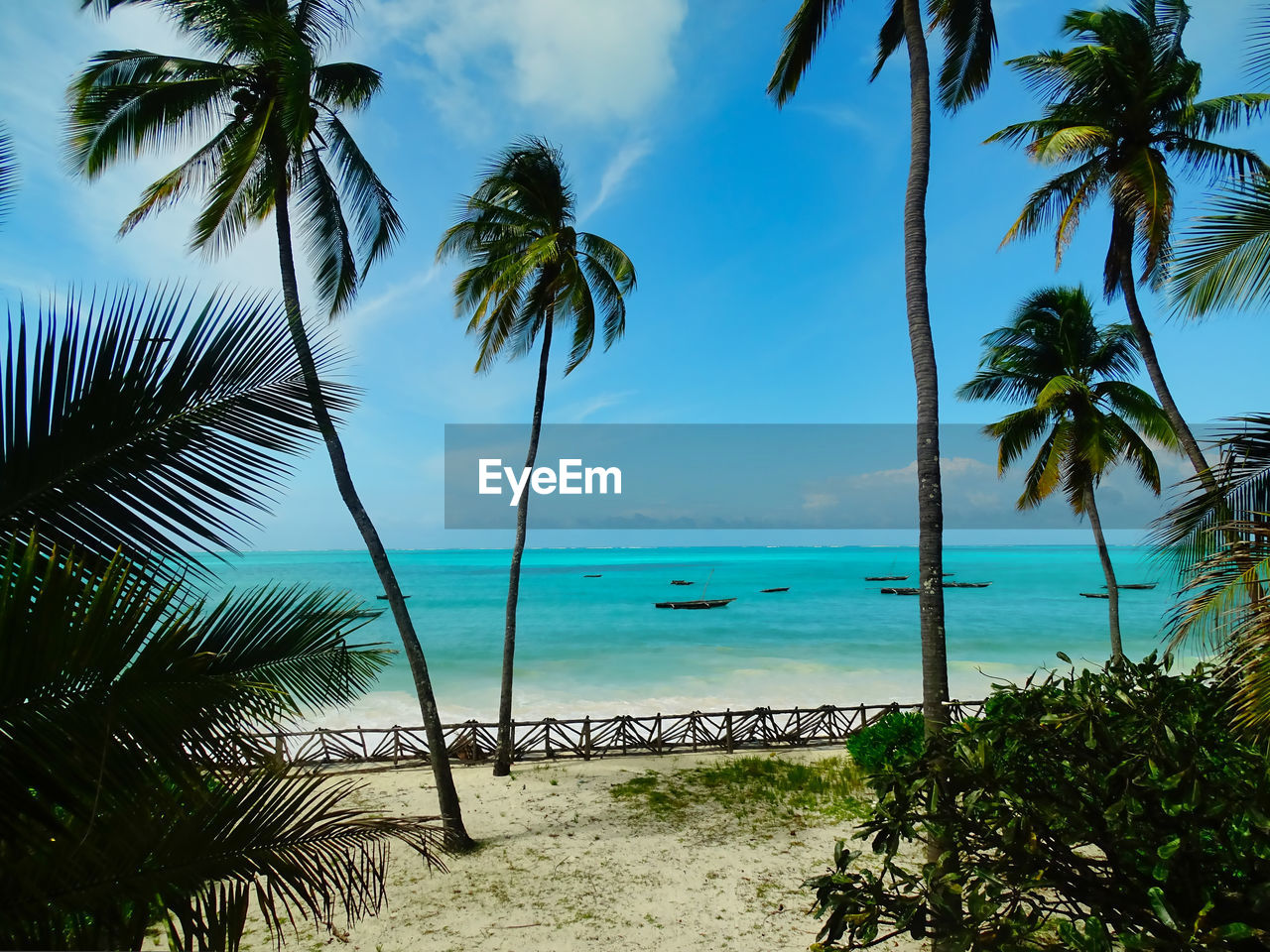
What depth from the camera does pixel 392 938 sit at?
21.3 ft

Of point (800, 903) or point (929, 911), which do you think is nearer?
point (929, 911)

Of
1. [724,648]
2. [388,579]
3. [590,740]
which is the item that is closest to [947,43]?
[388,579]

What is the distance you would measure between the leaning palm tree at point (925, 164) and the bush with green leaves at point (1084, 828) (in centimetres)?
131

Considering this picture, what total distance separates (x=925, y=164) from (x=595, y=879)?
30.9 feet

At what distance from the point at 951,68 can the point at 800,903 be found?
1126cm

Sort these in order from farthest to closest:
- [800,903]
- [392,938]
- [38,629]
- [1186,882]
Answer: [800,903] < [392,938] < [1186,882] < [38,629]

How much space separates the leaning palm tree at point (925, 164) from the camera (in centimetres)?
639

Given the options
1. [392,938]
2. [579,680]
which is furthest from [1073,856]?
[579,680]

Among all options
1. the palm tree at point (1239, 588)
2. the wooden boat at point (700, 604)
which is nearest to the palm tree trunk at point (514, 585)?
the palm tree at point (1239, 588)

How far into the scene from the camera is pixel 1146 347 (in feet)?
36.0

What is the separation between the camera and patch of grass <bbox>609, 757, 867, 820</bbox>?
1004 centimetres

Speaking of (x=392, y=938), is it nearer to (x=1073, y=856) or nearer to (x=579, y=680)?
(x=1073, y=856)

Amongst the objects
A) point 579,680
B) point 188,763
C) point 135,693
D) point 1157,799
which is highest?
point 135,693

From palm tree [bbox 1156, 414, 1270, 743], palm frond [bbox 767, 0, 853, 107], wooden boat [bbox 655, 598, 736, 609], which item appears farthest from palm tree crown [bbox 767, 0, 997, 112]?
wooden boat [bbox 655, 598, 736, 609]
